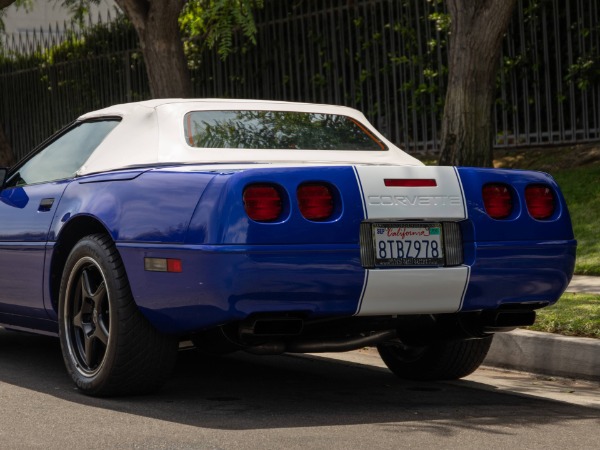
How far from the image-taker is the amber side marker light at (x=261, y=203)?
519cm

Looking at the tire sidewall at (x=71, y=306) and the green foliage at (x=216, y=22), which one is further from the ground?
the green foliage at (x=216, y=22)

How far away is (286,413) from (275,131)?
164 centimetres

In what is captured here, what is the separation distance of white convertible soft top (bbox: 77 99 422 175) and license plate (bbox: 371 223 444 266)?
0.89 meters

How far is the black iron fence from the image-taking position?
44.7 feet

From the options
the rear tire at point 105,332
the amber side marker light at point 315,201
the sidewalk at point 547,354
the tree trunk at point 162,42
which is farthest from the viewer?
the tree trunk at point 162,42

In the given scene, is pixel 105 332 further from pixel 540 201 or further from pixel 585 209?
pixel 585 209

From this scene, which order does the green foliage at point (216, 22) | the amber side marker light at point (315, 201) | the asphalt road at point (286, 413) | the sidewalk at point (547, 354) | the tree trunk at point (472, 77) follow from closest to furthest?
1. the asphalt road at point (286, 413)
2. the amber side marker light at point (315, 201)
3. the sidewalk at point (547, 354)
4. the tree trunk at point (472, 77)
5. the green foliage at point (216, 22)

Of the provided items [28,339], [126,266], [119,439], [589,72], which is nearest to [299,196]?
[126,266]

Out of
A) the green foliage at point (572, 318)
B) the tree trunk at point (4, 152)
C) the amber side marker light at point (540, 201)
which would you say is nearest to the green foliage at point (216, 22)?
the tree trunk at point (4, 152)

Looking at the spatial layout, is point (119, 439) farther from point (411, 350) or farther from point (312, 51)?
point (312, 51)

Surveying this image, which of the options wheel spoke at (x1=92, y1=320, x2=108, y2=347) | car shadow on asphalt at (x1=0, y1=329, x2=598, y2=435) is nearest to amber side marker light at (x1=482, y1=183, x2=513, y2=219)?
car shadow on asphalt at (x1=0, y1=329, x2=598, y2=435)

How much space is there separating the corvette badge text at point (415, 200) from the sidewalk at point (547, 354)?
1621mm

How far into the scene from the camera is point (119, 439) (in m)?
4.89

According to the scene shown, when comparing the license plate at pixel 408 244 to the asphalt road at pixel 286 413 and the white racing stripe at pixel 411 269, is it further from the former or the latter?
the asphalt road at pixel 286 413
